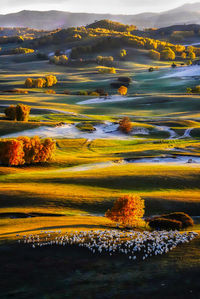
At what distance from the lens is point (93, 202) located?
45.7m

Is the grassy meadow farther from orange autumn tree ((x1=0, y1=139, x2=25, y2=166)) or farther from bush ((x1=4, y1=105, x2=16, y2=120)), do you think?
orange autumn tree ((x1=0, y1=139, x2=25, y2=166))

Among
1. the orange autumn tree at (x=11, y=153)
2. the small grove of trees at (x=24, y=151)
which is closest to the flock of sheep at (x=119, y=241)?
the orange autumn tree at (x=11, y=153)

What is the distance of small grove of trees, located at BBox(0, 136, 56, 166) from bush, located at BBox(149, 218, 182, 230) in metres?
36.9

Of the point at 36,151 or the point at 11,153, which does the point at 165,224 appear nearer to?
the point at 36,151

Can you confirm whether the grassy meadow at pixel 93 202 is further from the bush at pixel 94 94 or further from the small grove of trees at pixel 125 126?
the bush at pixel 94 94

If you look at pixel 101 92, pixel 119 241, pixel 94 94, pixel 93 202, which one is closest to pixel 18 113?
pixel 93 202

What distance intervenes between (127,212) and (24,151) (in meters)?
36.6

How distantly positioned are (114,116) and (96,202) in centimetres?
8422

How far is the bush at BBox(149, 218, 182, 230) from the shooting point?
35.9 m

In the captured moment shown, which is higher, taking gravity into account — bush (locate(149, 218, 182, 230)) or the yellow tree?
the yellow tree

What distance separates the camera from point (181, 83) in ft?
651

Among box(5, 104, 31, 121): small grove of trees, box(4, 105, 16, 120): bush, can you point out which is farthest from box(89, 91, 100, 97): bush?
box(4, 105, 16, 120): bush

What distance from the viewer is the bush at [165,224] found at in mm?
35875

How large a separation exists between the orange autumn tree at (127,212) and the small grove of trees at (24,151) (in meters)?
33.2
